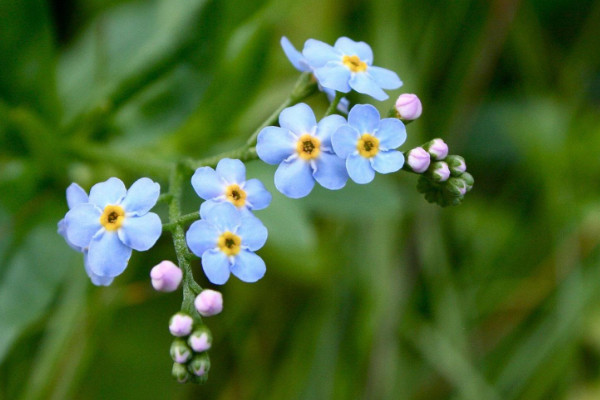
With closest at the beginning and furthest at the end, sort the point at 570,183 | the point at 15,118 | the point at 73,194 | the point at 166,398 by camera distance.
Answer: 1. the point at 73,194
2. the point at 15,118
3. the point at 166,398
4. the point at 570,183

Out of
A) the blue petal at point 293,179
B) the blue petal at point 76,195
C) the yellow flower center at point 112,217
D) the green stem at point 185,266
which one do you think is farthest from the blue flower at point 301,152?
the blue petal at point 76,195

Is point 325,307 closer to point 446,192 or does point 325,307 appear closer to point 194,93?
point 194,93

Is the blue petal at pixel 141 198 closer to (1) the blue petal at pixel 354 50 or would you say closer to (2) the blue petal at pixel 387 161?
Answer: (2) the blue petal at pixel 387 161

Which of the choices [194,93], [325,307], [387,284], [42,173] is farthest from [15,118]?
[387,284]

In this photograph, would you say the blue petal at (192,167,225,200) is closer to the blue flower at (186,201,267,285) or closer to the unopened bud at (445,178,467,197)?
the blue flower at (186,201,267,285)

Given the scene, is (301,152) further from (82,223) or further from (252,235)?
(82,223)
